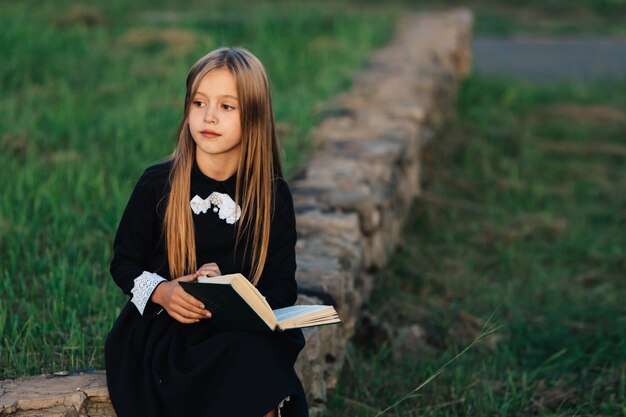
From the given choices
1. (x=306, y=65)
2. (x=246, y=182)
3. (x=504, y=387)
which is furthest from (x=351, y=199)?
(x=306, y=65)

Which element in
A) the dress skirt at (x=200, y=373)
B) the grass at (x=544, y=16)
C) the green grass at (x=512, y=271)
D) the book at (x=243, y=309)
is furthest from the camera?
the grass at (x=544, y=16)

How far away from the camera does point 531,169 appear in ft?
20.6

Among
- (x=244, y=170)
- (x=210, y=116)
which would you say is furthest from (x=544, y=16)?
(x=210, y=116)

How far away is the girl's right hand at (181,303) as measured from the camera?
237 cm

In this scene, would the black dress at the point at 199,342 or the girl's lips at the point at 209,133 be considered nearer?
the black dress at the point at 199,342

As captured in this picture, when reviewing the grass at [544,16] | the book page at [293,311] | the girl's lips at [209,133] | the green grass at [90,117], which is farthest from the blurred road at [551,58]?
the book page at [293,311]

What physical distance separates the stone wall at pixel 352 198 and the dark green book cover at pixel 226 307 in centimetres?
33

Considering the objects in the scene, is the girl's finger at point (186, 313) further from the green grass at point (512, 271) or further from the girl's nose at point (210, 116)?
the green grass at point (512, 271)

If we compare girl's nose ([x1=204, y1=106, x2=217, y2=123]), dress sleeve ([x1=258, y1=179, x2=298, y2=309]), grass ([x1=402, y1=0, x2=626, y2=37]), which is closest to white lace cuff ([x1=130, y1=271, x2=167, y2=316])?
dress sleeve ([x1=258, y1=179, x2=298, y2=309])

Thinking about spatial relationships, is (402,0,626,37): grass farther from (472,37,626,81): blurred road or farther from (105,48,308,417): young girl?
(105,48,308,417): young girl

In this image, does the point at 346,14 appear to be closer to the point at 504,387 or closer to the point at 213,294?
the point at 504,387

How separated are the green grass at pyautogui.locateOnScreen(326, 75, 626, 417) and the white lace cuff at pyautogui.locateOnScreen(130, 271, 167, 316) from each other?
89cm

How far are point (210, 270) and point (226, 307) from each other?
0.52 ft

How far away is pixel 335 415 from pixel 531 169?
3491mm
